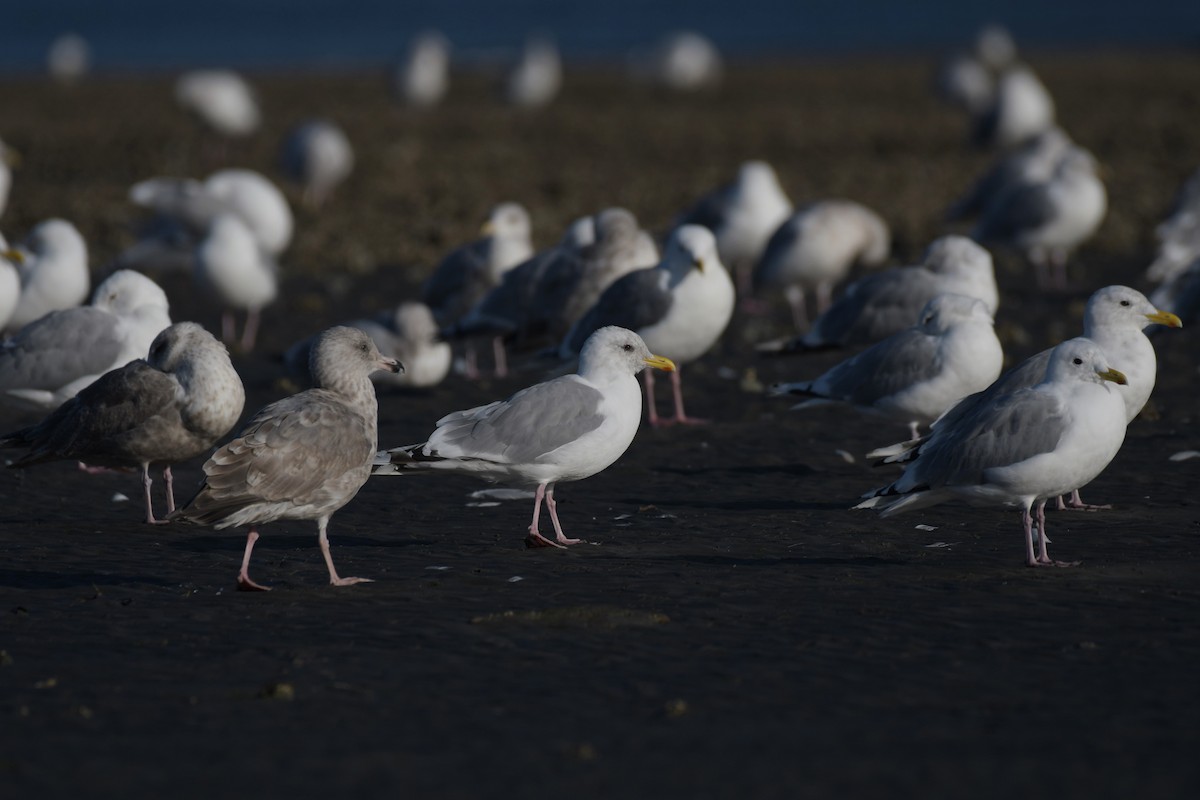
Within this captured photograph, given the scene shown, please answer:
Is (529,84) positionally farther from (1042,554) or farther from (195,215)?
(1042,554)

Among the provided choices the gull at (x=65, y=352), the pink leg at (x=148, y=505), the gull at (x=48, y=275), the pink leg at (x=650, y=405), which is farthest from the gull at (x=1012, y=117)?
the pink leg at (x=148, y=505)

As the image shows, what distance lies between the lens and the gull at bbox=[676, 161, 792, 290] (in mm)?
16422

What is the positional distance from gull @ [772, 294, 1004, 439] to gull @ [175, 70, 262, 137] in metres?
20.7

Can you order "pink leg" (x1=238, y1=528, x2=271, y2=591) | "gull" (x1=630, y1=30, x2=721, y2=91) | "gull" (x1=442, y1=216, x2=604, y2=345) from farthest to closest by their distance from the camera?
1. "gull" (x1=630, y1=30, x2=721, y2=91)
2. "gull" (x1=442, y1=216, x2=604, y2=345)
3. "pink leg" (x1=238, y1=528, x2=271, y2=591)

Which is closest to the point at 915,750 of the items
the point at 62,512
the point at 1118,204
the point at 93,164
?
the point at 62,512

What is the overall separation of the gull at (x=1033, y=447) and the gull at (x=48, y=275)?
7.72m

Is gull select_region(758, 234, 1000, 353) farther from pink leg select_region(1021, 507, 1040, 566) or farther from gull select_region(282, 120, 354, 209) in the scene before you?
gull select_region(282, 120, 354, 209)

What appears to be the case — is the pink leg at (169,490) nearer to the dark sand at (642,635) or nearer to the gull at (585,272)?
the dark sand at (642,635)

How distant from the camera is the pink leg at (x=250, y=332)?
14.1 meters

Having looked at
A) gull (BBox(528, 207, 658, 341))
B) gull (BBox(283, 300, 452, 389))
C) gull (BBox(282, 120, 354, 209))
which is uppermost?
gull (BBox(282, 120, 354, 209))

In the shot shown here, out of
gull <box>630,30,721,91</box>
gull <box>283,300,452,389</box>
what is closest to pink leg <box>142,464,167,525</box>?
gull <box>283,300,452,389</box>

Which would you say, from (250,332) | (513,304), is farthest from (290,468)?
(250,332)

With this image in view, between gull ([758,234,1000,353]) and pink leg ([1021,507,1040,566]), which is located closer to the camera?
pink leg ([1021,507,1040,566])

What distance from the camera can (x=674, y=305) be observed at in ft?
36.5
